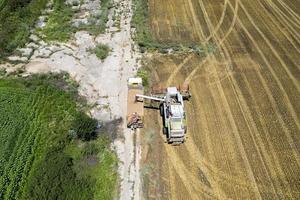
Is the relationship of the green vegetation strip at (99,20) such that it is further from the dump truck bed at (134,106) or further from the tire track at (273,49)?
the tire track at (273,49)

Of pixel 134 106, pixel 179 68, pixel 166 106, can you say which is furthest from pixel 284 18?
pixel 134 106

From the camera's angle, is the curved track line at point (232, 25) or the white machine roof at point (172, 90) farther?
the curved track line at point (232, 25)

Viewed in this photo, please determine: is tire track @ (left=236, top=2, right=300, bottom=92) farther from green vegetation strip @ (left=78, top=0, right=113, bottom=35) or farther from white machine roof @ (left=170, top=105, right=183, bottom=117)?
green vegetation strip @ (left=78, top=0, right=113, bottom=35)

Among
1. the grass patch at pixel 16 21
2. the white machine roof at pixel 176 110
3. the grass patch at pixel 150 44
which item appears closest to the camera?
the white machine roof at pixel 176 110

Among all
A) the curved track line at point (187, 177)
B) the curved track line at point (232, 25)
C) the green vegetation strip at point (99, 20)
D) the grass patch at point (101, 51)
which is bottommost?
the green vegetation strip at point (99, 20)

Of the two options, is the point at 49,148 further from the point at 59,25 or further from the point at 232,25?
the point at 232,25

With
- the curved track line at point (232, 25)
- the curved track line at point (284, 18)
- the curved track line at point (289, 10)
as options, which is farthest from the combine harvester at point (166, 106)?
the curved track line at point (289, 10)
